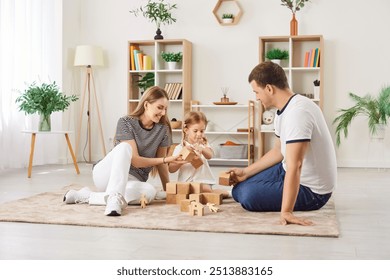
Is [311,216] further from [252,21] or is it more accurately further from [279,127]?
[252,21]

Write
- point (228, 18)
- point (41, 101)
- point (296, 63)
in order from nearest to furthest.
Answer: point (41, 101) → point (296, 63) → point (228, 18)

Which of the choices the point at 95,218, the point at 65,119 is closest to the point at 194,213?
the point at 95,218

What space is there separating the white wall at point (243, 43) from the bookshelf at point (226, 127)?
0.49 ft

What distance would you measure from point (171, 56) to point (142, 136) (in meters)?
3.43

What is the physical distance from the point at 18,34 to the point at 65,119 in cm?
129

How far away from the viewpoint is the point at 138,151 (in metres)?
3.52

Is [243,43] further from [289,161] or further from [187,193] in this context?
[289,161]

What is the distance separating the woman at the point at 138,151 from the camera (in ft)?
11.0

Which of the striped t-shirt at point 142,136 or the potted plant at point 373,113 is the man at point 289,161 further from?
the potted plant at point 373,113

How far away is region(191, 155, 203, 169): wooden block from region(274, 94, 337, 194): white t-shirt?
71cm

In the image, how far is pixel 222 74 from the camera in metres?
6.96

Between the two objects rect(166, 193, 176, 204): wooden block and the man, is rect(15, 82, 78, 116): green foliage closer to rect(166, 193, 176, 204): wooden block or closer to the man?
rect(166, 193, 176, 204): wooden block

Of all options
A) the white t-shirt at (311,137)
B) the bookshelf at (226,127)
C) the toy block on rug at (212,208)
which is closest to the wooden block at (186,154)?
the toy block on rug at (212,208)

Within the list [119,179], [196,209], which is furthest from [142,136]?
[196,209]
